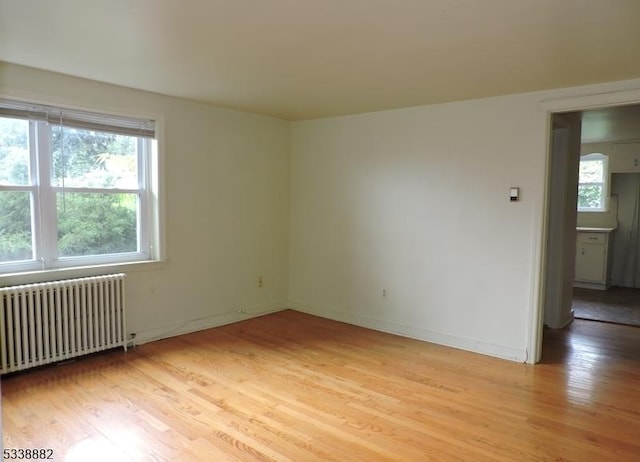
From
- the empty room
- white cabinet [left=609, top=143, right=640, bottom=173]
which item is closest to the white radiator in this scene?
the empty room

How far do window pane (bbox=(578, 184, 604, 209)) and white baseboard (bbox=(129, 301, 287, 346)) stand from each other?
5372 mm

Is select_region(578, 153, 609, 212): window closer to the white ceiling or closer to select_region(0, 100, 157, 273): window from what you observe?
the white ceiling

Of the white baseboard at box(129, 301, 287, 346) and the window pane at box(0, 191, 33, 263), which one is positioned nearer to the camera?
the window pane at box(0, 191, 33, 263)

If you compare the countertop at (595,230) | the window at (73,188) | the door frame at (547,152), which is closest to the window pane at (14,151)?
the window at (73,188)

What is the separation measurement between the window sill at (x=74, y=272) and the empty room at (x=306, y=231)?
0.06 feet

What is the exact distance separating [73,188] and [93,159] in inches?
12.3

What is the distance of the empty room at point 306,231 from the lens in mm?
2447

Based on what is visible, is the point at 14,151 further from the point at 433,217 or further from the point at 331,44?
the point at 433,217

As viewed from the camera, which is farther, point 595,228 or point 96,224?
point 595,228

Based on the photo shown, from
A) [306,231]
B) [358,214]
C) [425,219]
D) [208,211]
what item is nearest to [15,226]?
[208,211]

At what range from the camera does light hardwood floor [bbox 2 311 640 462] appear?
96.5 inches

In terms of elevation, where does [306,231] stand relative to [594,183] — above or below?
below

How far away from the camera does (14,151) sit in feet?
11.0

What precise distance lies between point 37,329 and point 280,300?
2.67 meters
